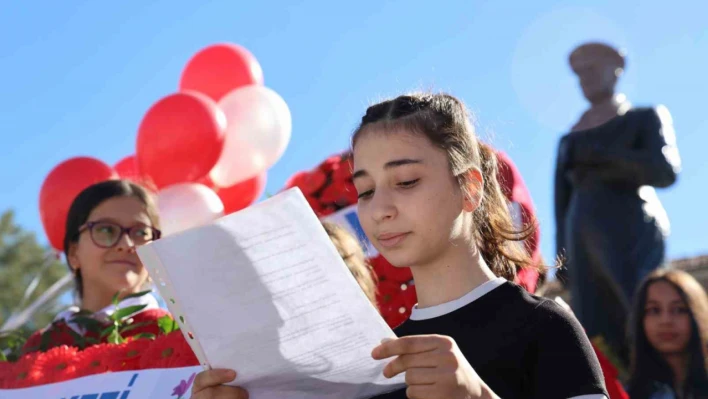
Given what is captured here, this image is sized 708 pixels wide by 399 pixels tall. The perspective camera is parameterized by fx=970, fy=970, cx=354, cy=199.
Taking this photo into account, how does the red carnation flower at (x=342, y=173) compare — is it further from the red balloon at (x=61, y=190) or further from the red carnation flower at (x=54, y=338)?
the red balloon at (x=61, y=190)

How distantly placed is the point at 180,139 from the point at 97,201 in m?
1.23

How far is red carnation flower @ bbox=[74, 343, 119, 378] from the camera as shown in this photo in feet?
8.11

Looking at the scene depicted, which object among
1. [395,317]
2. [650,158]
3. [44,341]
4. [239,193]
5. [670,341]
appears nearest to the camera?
[395,317]

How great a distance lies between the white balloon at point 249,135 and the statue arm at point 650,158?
1885 mm

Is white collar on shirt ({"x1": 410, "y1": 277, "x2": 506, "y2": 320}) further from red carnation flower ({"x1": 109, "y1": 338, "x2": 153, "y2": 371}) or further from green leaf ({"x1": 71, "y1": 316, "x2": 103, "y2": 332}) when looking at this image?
green leaf ({"x1": 71, "y1": 316, "x2": 103, "y2": 332})

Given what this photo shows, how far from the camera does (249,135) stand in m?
4.91

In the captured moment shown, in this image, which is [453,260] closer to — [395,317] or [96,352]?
[395,317]

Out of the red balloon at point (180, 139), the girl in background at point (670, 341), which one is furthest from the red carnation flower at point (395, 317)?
the red balloon at point (180, 139)

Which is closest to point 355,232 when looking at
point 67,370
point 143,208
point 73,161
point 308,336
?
point 143,208

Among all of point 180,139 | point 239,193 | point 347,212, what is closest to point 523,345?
point 347,212

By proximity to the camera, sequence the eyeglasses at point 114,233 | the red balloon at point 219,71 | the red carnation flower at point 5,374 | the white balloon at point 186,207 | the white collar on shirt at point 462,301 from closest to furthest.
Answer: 1. the white collar on shirt at point 462,301
2. the red carnation flower at point 5,374
3. the eyeglasses at point 114,233
4. the white balloon at point 186,207
5. the red balloon at point 219,71

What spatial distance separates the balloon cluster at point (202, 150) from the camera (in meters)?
4.49

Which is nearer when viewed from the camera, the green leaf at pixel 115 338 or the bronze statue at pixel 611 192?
the green leaf at pixel 115 338

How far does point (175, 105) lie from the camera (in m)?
4.53
